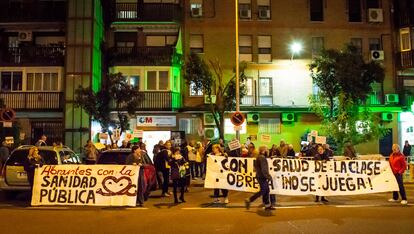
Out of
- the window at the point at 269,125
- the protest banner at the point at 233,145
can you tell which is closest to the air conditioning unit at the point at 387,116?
the window at the point at 269,125

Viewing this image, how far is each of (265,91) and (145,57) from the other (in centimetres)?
869

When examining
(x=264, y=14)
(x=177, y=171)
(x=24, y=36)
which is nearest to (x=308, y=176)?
(x=177, y=171)

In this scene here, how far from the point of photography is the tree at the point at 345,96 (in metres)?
25.4

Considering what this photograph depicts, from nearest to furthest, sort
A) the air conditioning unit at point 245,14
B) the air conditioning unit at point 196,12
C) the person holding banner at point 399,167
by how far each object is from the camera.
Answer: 1. the person holding banner at point 399,167
2. the air conditioning unit at point 196,12
3. the air conditioning unit at point 245,14

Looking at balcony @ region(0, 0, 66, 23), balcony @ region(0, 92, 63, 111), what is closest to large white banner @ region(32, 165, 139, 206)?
balcony @ region(0, 92, 63, 111)

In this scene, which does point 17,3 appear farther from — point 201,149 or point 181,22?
point 201,149

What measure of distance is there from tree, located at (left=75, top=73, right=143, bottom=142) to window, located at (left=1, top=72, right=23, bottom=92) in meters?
7.38

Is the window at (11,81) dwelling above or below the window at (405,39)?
below

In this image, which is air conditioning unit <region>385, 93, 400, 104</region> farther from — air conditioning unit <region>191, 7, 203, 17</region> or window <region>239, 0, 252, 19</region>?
air conditioning unit <region>191, 7, 203, 17</region>

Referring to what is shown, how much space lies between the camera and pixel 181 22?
110 ft

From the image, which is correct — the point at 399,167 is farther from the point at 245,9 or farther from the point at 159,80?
the point at 245,9

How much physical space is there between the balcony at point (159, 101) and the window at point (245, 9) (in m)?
7.70

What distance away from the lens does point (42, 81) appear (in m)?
32.7

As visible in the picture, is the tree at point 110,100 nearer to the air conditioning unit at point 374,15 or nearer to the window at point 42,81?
the window at point 42,81
